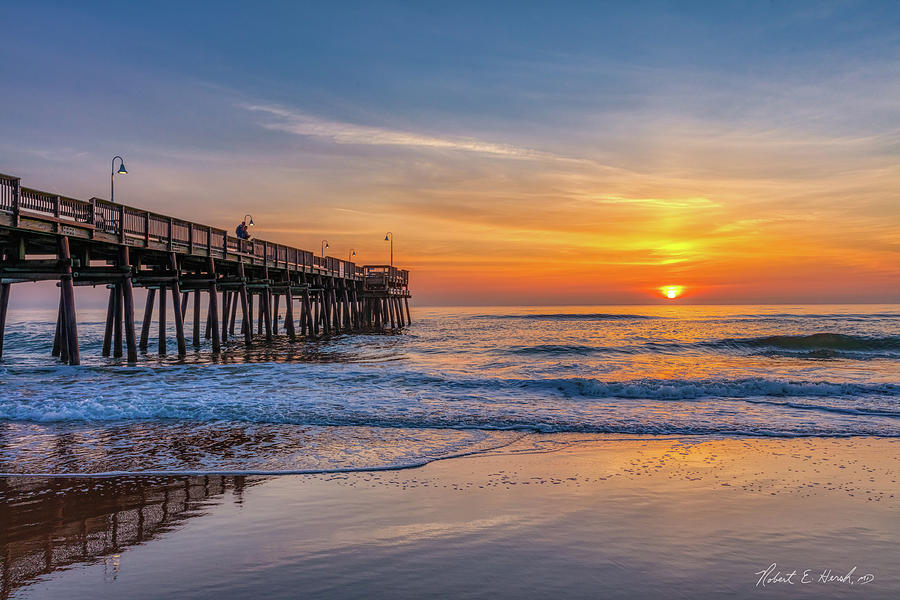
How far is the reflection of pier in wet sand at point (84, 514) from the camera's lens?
192 inches

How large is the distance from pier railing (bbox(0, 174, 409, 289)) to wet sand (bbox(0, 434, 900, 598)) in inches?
491

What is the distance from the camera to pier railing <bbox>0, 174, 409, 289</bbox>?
54.1 feet

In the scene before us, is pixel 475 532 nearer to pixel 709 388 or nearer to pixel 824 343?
pixel 709 388

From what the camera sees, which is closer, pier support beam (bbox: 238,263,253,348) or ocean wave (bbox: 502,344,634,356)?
pier support beam (bbox: 238,263,253,348)

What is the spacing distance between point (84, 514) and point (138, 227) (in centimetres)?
1855

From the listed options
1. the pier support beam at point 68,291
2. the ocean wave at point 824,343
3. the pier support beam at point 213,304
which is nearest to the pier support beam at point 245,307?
the pier support beam at point 213,304

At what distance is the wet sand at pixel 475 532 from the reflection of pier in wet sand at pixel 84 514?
0.02 meters

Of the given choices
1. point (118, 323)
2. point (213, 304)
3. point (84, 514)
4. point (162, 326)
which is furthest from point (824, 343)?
point (84, 514)

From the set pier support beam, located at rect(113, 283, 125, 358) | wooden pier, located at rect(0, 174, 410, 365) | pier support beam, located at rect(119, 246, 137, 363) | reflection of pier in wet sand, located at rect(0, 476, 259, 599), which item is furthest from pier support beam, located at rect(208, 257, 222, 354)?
reflection of pier in wet sand, located at rect(0, 476, 259, 599)

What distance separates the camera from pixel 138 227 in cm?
2208

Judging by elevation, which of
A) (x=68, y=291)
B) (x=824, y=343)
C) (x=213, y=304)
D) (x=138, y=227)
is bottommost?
(x=824, y=343)

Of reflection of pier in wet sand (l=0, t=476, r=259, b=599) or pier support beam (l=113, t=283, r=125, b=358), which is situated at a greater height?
pier support beam (l=113, t=283, r=125, b=358)

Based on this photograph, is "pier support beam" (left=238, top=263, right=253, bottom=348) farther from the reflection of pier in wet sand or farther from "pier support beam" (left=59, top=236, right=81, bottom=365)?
the reflection of pier in wet sand

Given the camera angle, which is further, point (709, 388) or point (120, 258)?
point (120, 258)
